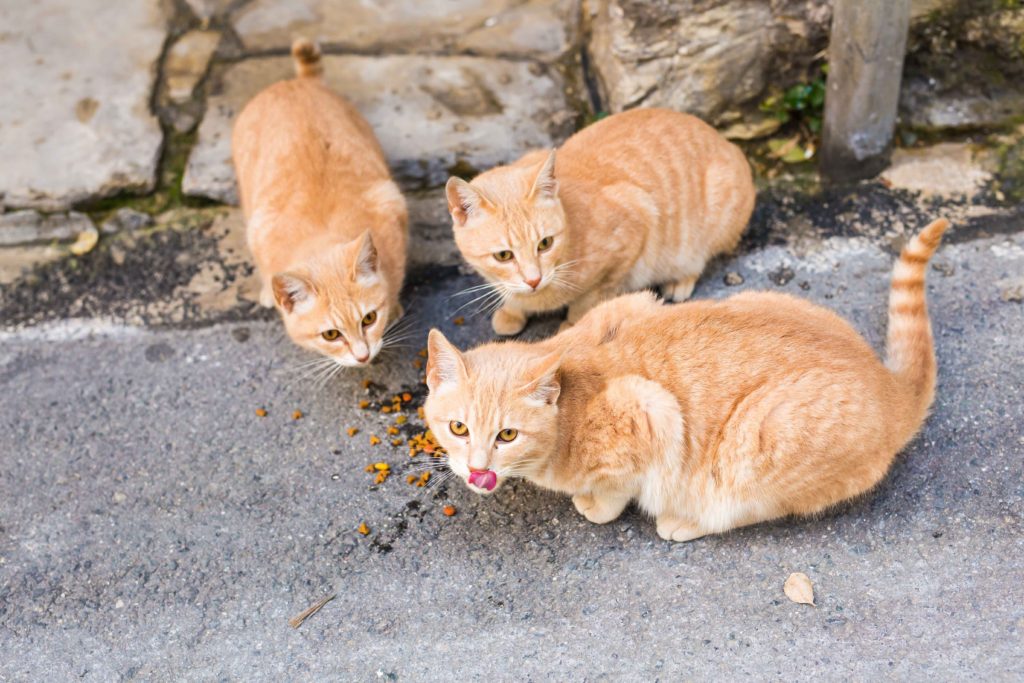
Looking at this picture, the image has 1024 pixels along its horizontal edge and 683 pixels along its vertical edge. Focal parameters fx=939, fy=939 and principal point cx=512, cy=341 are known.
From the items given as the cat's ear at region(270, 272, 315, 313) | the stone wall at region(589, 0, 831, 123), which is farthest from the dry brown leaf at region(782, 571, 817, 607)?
the stone wall at region(589, 0, 831, 123)

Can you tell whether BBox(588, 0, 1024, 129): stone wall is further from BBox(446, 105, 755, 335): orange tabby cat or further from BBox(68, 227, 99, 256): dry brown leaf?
BBox(68, 227, 99, 256): dry brown leaf

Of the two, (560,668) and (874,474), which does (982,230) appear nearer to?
(874,474)

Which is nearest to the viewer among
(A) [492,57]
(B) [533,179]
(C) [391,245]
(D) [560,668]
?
(D) [560,668]

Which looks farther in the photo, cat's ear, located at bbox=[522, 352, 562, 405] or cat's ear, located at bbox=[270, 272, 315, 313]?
cat's ear, located at bbox=[270, 272, 315, 313]

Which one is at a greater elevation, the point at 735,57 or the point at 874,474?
the point at 735,57

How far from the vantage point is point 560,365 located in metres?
3.37

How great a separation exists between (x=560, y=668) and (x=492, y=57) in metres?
3.78

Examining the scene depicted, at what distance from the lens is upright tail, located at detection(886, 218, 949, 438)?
3.56 m

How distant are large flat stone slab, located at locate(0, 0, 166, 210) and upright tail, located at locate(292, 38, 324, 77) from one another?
0.96 meters

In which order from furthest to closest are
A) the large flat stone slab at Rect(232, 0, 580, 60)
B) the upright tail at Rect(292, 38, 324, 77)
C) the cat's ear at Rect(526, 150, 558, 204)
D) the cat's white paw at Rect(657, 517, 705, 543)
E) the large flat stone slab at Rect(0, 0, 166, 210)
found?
1. the large flat stone slab at Rect(232, 0, 580, 60)
2. the large flat stone slab at Rect(0, 0, 166, 210)
3. the upright tail at Rect(292, 38, 324, 77)
4. the cat's ear at Rect(526, 150, 558, 204)
5. the cat's white paw at Rect(657, 517, 705, 543)

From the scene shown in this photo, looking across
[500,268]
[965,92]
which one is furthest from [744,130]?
[500,268]

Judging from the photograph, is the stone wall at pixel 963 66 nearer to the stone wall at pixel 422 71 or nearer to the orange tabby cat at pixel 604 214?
the stone wall at pixel 422 71

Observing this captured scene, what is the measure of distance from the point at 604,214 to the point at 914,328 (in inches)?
54.5

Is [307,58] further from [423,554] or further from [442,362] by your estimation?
[423,554]
